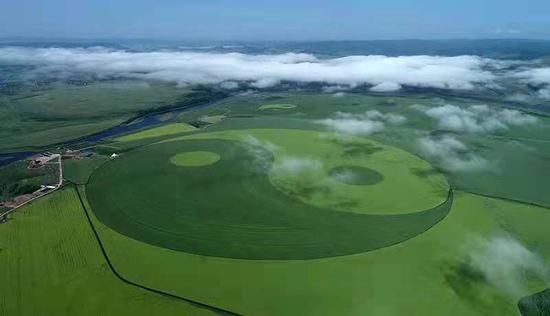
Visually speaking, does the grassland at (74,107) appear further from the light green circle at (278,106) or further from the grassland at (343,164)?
the grassland at (343,164)

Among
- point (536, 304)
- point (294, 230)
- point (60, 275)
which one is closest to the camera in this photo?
point (536, 304)

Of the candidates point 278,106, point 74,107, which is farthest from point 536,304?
point 74,107

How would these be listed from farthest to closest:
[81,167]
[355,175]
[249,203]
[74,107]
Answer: [74,107]
[81,167]
[355,175]
[249,203]

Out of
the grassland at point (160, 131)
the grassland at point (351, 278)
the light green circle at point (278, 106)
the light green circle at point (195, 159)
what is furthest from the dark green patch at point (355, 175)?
the light green circle at point (278, 106)

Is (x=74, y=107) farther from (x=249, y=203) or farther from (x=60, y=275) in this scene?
(x=60, y=275)

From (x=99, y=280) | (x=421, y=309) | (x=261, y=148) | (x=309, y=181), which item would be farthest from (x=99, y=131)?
(x=421, y=309)

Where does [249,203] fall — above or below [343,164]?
below
